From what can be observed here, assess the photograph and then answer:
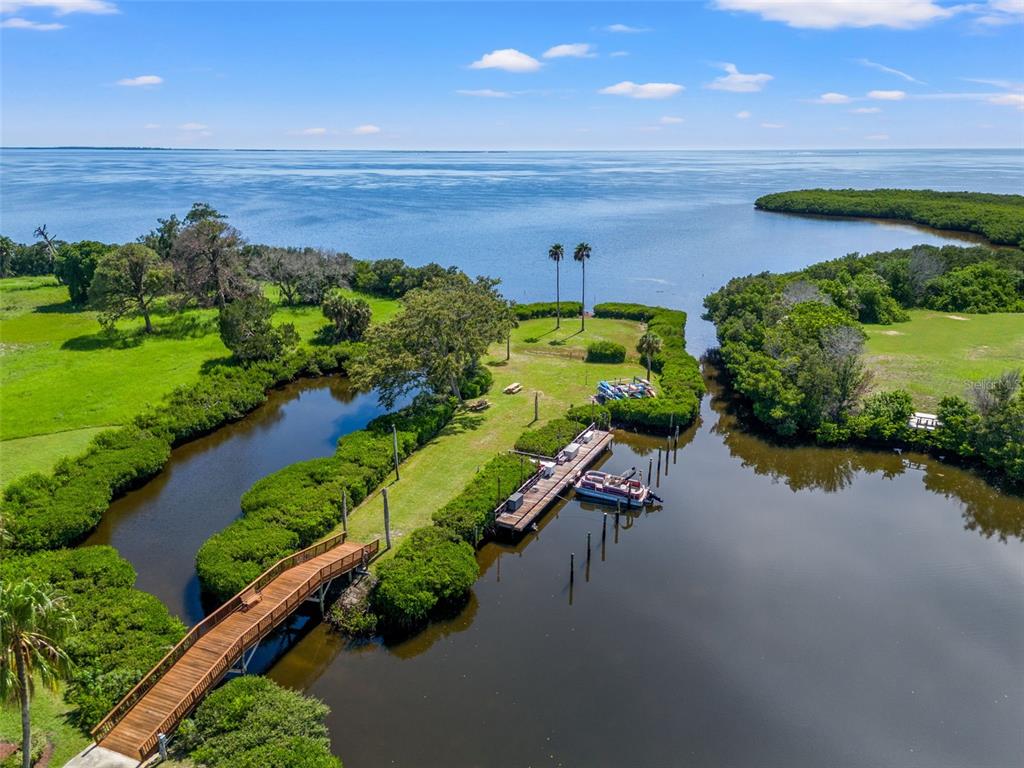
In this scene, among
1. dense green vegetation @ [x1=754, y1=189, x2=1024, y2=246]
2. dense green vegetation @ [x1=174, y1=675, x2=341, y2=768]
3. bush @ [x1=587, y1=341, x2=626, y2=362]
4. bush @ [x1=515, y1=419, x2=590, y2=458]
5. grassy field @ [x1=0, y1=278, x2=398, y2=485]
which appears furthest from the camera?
dense green vegetation @ [x1=754, y1=189, x2=1024, y2=246]

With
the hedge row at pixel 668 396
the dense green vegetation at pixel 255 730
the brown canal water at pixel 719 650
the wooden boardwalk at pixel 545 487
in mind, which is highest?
the hedge row at pixel 668 396

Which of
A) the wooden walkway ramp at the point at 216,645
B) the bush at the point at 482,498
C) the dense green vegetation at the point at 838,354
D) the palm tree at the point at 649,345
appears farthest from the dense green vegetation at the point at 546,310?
Result: the wooden walkway ramp at the point at 216,645

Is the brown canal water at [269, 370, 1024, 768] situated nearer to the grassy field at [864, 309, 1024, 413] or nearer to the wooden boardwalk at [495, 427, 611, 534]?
the wooden boardwalk at [495, 427, 611, 534]

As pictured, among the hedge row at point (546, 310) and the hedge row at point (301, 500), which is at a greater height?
the hedge row at point (546, 310)

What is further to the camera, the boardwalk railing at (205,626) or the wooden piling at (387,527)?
the wooden piling at (387,527)

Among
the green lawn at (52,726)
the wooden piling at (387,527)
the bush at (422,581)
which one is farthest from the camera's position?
the wooden piling at (387,527)

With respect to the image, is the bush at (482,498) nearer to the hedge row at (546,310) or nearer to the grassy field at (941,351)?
the grassy field at (941,351)

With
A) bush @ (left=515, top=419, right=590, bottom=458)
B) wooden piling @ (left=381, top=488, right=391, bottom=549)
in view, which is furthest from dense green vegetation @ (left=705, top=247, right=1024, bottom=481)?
wooden piling @ (left=381, top=488, right=391, bottom=549)
